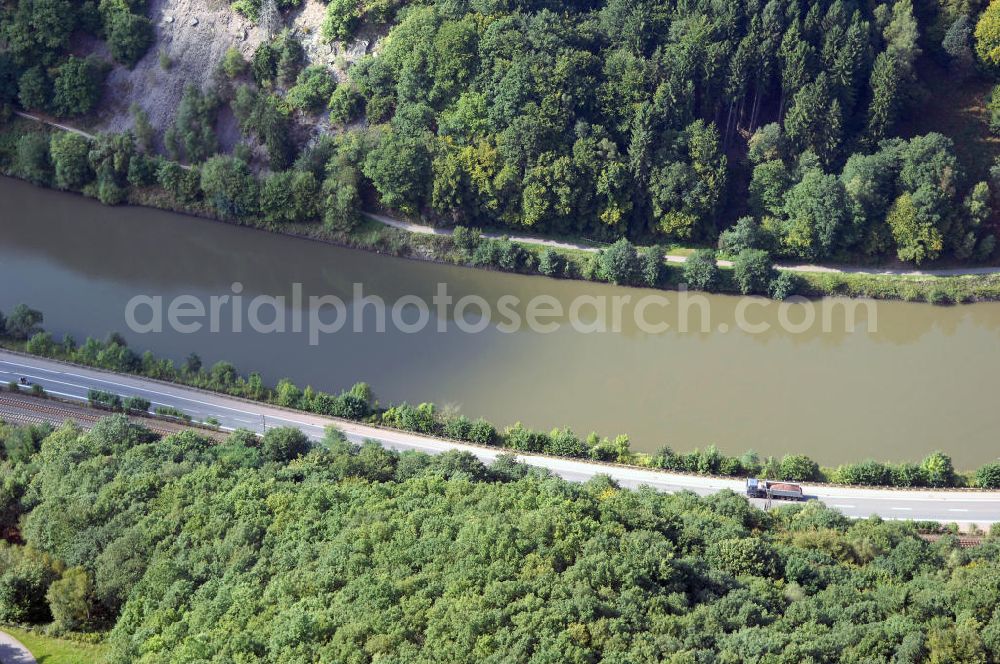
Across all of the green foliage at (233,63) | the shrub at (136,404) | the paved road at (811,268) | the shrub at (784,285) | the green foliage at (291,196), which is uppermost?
the green foliage at (233,63)

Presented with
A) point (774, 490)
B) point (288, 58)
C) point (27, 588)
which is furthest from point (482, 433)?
point (288, 58)

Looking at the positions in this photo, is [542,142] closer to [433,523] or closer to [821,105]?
[821,105]

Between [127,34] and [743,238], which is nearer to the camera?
[743,238]

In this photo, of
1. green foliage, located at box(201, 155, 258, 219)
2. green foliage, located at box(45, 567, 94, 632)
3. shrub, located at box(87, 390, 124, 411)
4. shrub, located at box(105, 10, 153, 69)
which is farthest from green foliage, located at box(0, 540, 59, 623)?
shrub, located at box(105, 10, 153, 69)

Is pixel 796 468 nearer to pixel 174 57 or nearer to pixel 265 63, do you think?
pixel 265 63

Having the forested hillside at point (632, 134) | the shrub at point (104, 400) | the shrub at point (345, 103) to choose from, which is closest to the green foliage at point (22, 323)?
the shrub at point (104, 400)

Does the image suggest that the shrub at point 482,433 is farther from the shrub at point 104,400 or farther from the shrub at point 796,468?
the shrub at point 104,400
